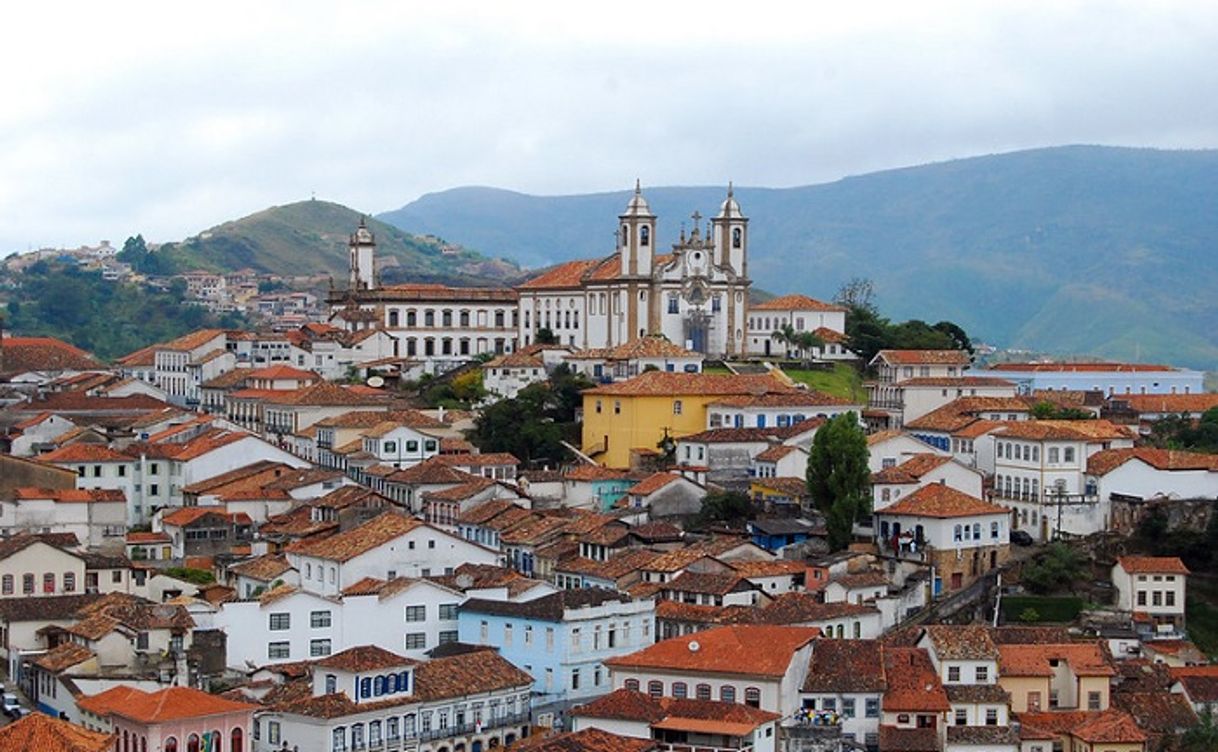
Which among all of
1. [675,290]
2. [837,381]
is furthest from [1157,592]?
[675,290]

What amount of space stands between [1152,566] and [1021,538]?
4.48 metres

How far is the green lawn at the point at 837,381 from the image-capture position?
68.9 meters

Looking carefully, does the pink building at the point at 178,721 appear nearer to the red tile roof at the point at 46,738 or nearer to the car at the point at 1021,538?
the red tile roof at the point at 46,738

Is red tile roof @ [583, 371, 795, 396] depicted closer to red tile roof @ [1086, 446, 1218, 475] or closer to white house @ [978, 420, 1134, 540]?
white house @ [978, 420, 1134, 540]

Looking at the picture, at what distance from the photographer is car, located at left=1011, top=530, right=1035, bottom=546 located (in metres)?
49.4

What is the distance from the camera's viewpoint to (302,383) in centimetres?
7069

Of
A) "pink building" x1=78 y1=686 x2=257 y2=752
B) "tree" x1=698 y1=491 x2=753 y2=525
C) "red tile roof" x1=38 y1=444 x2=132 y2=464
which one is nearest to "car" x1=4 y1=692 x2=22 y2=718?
"pink building" x1=78 y1=686 x2=257 y2=752

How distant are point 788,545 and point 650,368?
61.4 feet

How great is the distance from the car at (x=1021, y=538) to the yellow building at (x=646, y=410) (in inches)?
465

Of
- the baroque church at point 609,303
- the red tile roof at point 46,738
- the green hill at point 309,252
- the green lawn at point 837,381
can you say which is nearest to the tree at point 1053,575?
the green lawn at point 837,381

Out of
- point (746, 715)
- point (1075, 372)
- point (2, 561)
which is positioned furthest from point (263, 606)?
point (1075, 372)

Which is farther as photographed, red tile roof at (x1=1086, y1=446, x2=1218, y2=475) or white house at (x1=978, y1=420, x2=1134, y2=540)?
red tile roof at (x1=1086, y1=446, x2=1218, y2=475)

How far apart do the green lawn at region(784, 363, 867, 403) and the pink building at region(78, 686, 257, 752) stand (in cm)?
3785

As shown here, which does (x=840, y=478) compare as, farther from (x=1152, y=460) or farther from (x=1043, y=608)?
(x=1152, y=460)
